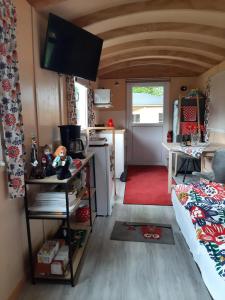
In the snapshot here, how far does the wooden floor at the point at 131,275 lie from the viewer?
70.4 inches

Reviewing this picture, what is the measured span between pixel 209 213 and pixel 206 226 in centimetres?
21

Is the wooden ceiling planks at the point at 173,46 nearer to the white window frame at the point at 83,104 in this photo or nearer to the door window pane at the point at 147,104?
the white window frame at the point at 83,104

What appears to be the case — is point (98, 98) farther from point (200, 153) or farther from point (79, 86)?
point (200, 153)

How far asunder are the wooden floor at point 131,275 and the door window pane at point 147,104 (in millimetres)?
3601

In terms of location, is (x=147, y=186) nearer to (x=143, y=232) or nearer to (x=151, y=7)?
(x=143, y=232)

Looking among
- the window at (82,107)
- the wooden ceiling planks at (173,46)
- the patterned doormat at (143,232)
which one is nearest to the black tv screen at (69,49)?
the wooden ceiling planks at (173,46)

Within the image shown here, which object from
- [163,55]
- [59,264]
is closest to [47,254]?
[59,264]

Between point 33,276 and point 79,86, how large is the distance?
10.1 feet

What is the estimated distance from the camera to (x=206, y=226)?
6.10 feet

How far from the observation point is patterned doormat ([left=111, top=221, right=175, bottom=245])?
254 centimetres

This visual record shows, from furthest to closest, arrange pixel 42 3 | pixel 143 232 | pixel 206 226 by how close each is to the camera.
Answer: pixel 143 232
pixel 42 3
pixel 206 226

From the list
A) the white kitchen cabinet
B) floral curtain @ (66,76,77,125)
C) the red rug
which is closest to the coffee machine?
floral curtain @ (66,76,77,125)

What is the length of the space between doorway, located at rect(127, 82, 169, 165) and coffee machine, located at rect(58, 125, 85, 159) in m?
3.45

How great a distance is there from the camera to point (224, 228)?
1.82 metres
